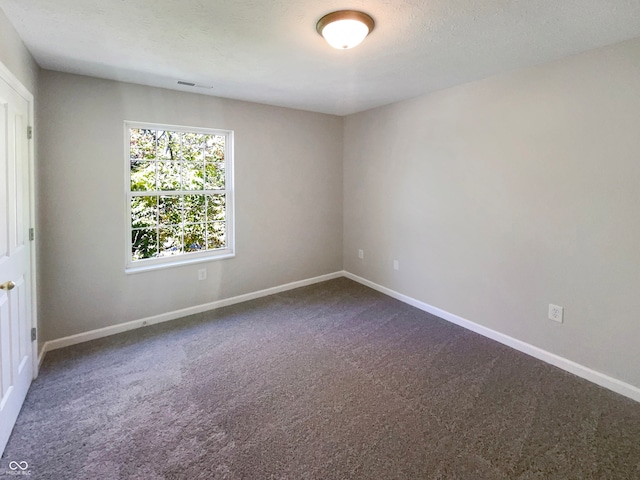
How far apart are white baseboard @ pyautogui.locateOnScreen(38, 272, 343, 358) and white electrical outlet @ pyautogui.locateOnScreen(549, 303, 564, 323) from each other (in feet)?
9.01

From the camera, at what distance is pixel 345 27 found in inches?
72.9

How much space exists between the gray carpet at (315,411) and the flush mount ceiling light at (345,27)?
7.34 ft

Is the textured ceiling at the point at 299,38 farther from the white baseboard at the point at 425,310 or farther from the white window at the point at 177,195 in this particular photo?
the white baseboard at the point at 425,310

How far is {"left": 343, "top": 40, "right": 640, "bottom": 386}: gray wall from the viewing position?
2227mm

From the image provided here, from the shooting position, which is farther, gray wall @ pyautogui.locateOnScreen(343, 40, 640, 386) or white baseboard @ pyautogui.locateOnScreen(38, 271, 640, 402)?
white baseboard @ pyautogui.locateOnScreen(38, 271, 640, 402)

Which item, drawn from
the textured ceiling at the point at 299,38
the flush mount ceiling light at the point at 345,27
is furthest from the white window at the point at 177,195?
the flush mount ceiling light at the point at 345,27

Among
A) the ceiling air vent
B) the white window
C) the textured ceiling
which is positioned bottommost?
the white window

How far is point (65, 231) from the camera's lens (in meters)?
2.84

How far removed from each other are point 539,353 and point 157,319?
3504 mm

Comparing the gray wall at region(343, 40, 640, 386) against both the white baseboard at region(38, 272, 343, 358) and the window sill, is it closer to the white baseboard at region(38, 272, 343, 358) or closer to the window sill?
the white baseboard at region(38, 272, 343, 358)

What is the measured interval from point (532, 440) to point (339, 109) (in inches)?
146

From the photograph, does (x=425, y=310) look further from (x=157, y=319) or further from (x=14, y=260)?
(x=14, y=260)

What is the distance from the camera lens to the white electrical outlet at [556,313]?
8.42 ft


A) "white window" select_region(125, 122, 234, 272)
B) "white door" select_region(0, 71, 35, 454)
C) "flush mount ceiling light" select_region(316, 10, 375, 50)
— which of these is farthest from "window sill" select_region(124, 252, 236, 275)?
"flush mount ceiling light" select_region(316, 10, 375, 50)
